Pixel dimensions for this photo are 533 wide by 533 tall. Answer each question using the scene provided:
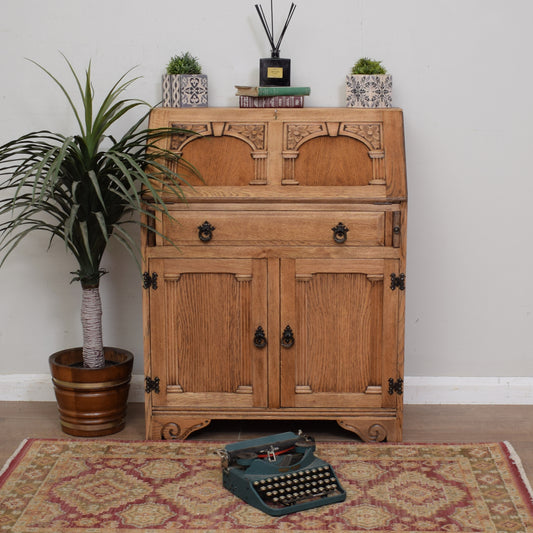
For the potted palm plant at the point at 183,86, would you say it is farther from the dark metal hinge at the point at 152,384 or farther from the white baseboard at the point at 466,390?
the white baseboard at the point at 466,390

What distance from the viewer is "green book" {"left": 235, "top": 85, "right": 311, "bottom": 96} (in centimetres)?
314

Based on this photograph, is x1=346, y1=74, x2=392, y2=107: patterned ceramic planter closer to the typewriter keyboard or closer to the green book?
the green book

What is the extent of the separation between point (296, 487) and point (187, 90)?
1.80 metres

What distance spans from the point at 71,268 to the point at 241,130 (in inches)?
46.1

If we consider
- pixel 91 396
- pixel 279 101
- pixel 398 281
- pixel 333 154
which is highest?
pixel 279 101

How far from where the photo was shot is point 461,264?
11.5 feet

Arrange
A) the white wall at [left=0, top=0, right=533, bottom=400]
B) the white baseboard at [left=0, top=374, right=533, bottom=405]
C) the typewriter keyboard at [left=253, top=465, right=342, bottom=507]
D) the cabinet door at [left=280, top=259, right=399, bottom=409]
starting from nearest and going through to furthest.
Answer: the typewriter keyboard at [left=253, top=465, right=342, bottom=507]
the cabinet door at [left=280, top=259, right=399, bottom=409]
the white wall at [left=0, top=0, right=533, bottom=400]
the white baseboard at [left=0, top=374, right=533, bottom=405]

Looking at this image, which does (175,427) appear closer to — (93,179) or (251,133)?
(93,179)

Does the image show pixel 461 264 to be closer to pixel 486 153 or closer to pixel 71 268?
pixel 486 153

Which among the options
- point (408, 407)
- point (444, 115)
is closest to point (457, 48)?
point (444, 115)

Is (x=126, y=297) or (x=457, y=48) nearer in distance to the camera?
(x=457, y=48)

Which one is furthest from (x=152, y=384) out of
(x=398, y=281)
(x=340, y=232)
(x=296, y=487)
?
(x=398, y=281)

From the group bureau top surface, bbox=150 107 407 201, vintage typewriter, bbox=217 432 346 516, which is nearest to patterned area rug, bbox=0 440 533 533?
vintage typewriter, bbox=217 432 346 516

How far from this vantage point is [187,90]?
3.26 metres
